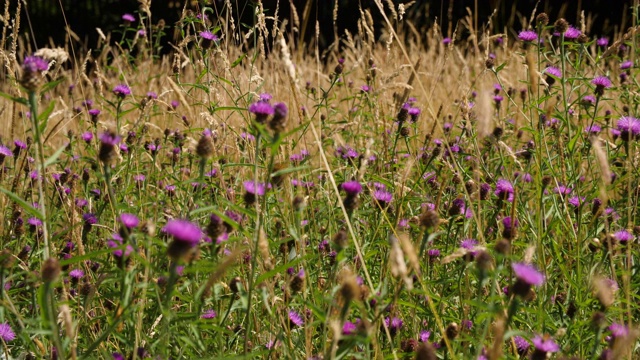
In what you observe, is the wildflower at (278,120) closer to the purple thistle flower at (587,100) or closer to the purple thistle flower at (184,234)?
the purple thistle flower at (184,234)

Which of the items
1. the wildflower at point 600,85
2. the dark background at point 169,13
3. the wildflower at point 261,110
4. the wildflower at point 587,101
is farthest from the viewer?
the dark background at point 169,13

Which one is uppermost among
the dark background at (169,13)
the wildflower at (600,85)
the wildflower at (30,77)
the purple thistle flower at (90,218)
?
the wildflower at (30,77)

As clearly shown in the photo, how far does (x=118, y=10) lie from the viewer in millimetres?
13016

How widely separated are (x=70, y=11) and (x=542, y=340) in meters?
13.3

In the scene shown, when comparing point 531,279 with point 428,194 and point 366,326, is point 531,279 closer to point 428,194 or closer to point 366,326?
point 366,326

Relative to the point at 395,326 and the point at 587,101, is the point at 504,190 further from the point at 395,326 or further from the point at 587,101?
the point at 587,101

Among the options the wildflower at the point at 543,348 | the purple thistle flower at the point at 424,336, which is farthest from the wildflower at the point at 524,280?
the purple thistle flower at the point at 424,336

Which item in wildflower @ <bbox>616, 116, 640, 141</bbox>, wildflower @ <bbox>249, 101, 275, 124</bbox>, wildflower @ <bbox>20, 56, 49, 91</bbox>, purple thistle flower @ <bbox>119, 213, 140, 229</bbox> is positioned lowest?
wildflower @ <bbox>616, 116, 640, 141</bbox>

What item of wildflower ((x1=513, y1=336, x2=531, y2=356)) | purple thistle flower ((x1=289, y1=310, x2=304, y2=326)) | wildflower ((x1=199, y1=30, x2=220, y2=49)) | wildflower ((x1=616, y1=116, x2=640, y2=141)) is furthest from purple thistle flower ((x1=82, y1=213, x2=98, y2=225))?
wildflower ((x1=616, y1=116, x2=640, y2=141))

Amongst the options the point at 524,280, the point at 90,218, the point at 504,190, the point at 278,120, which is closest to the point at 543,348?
the point at 524,280

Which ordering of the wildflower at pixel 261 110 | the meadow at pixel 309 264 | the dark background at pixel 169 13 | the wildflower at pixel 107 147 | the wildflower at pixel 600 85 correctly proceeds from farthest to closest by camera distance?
1. the dark background at pixel 169 13
2. the wildflower at pixel 600 85
3. the wildflower at pixel 261 110
4. the wildflower at pixel 107 147
5. the meadow at pixel 309 264

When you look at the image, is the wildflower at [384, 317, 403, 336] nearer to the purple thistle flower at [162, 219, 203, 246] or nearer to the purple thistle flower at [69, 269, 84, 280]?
the purple thistle flower at [162, 219, 203, 246]

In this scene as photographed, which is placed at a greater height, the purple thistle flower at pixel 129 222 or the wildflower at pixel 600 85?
the purple thistle flower at pixel 129 222

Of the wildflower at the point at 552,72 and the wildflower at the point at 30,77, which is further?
the wildflower at the point at 552,72
